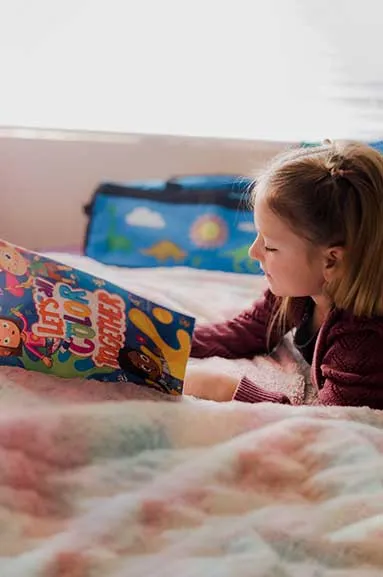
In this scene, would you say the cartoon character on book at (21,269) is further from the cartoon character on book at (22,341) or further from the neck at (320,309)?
the neck at (320,309)

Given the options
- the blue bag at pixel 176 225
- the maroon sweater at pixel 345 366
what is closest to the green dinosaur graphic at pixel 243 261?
the blue bag at pixel 176 225

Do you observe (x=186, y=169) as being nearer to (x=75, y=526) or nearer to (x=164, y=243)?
(x=164, y=243)

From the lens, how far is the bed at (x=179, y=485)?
2.38 ft

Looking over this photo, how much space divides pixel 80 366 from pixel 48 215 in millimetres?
897

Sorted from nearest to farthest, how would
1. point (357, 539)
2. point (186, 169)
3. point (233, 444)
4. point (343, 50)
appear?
1. point (357, 539)
2. point (233, 444)
3. point (343, 50)
4. point (186, 169)

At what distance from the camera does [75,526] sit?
754 mm

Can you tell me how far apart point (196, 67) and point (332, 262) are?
0.77 metres

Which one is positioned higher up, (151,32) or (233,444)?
(151,32)

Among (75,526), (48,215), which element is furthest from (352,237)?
(48,215)

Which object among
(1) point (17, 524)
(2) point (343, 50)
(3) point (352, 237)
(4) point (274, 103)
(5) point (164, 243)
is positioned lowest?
(1) point (17, 524)

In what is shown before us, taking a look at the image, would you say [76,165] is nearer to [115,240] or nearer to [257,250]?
[115,240]

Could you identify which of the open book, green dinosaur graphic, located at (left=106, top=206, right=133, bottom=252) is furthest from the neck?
green dinosaur graphic, located at (left=106, top=206, right=133, bottom=252)

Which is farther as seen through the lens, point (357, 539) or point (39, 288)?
point (39, 288)

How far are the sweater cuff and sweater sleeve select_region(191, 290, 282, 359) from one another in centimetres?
18
